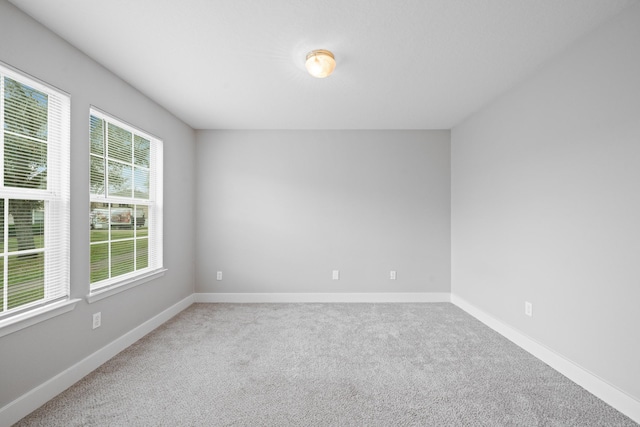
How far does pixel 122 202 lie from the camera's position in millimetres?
2660

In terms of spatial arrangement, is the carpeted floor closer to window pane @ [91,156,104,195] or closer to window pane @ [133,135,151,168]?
window pane @ [91,156,104,195]

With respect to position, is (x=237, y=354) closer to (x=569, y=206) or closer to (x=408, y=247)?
(x=408, y=247)

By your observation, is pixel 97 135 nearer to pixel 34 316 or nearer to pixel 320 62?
pixel 34 316

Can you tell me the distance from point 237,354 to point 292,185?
2340 mm

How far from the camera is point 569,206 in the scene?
85.0 inches

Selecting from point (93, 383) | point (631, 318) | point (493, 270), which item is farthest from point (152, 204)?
point (631, 318)

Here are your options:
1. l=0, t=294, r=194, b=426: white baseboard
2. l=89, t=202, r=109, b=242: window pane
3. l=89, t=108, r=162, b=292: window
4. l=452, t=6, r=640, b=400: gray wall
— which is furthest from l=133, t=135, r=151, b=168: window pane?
l=452, t=6, r=640, b=400: gray wall

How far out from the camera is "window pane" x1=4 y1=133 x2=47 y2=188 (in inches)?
66.7

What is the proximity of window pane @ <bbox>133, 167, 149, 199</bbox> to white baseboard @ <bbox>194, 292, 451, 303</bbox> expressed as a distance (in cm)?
171

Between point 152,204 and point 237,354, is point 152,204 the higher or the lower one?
the higher one

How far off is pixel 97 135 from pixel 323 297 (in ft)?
10.6

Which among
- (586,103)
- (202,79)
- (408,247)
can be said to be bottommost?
(408,247)

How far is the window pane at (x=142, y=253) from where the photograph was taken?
292 centimetres

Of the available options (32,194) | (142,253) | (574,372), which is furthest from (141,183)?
(574,372)
